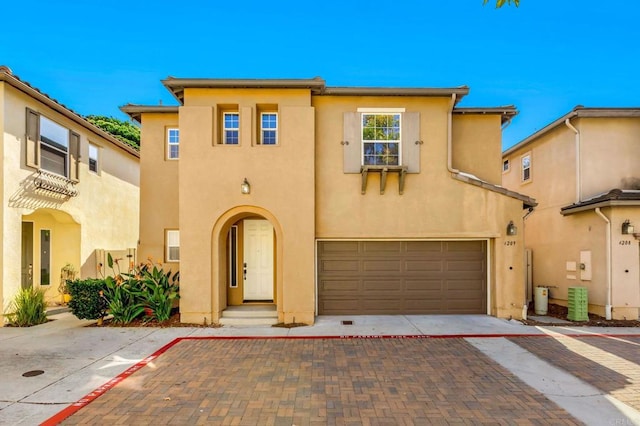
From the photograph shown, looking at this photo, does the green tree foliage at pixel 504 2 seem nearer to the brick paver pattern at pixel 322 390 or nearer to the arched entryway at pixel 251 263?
the brick paver pattern at pixel 322 390

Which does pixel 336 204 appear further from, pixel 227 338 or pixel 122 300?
pixel 122 300

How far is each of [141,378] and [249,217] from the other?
529 centimetres

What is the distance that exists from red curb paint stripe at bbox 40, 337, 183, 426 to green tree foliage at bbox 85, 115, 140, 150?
27.4 meters

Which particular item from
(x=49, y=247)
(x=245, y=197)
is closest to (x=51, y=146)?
(x=49, y=247)

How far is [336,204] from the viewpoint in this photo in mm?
9047

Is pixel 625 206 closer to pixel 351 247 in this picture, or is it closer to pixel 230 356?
pixel 351 247

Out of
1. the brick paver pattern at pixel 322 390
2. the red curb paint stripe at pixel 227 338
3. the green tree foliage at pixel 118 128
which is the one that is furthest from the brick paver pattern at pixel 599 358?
the green tree foliage at pixel 118 128

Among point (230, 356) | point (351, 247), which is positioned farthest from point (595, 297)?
point (230, 356)

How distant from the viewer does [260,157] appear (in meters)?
8.63

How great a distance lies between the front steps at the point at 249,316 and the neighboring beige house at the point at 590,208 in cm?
917

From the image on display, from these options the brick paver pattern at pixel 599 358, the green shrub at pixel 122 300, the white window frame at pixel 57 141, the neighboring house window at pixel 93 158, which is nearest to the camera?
the brick paver pattern at pixel 599 358

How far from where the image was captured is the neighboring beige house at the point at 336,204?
8.58 metres

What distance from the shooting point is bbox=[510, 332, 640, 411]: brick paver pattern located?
5.02 m

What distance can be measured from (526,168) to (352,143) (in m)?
8.34
